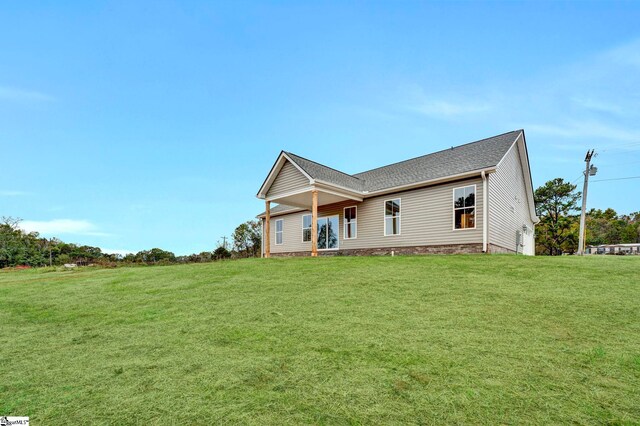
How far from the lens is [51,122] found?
1556cm

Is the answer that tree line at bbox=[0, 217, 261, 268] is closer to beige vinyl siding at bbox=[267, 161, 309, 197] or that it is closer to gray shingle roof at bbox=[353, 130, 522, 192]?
beige vinyl siding at bbox=[267, 161, 309, 197]

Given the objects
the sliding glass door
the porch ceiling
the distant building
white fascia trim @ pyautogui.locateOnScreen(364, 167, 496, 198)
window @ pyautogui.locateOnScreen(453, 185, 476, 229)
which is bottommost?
the distant building

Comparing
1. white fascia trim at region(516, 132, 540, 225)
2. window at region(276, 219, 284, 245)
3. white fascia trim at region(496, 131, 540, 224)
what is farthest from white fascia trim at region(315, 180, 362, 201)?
white fascia trim at region(516, 132, 540, 225)

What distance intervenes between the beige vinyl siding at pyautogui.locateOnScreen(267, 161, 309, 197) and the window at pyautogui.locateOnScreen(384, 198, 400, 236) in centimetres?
419

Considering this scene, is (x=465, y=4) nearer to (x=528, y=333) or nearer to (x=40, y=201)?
(x=528, y=333)

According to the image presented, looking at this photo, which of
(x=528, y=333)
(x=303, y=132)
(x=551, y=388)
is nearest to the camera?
(x=551, y=388)

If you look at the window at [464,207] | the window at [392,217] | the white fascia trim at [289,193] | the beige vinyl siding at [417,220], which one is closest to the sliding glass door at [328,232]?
the beige vinyl siding at [417,220]

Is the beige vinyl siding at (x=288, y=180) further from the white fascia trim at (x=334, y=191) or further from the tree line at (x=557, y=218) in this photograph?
the tree line at (x=557, y=218)

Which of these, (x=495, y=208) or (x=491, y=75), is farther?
(x=491, y=75)

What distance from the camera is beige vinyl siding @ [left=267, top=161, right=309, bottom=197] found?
14.9 meters

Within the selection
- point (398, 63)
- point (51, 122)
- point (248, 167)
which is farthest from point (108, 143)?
point (398, 63)

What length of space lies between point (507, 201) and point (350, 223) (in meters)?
7.58

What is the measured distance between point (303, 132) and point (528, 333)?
16142 mm

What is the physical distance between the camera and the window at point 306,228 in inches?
754
